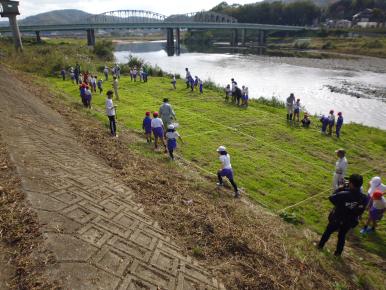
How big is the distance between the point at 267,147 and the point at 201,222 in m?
9.80

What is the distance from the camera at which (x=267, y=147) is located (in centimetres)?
1645

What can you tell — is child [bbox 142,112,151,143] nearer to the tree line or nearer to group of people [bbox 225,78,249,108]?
group of people [bbox 225,78,249,108]

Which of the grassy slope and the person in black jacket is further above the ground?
the person in black jacket

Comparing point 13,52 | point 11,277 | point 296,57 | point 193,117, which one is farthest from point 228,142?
point 296,57

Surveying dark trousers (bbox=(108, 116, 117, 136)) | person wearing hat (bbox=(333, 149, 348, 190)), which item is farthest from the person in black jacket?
dark trousers (bbox=(108, 116, 117, 136))

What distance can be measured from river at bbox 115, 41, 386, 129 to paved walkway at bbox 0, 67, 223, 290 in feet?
79.0

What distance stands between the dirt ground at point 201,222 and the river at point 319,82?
68.0ft

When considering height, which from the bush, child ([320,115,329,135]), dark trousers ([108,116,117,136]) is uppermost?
the bush

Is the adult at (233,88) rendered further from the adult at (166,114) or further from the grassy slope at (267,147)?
the adult at (166,114)

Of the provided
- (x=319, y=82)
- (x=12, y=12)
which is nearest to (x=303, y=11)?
(x=319, y=82)

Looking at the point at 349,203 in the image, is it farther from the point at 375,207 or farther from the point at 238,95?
the point at 238,95

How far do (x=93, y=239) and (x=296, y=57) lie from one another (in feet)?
225

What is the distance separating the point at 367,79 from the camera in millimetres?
42562

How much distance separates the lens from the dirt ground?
623cm
